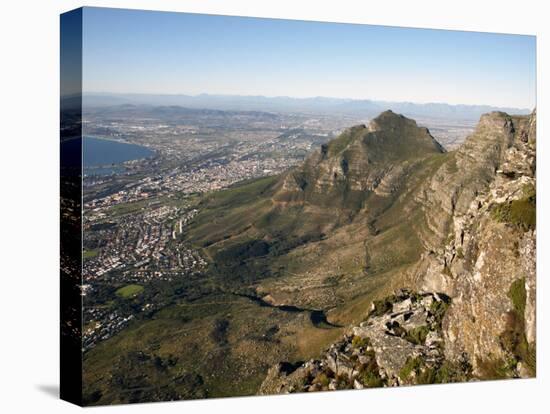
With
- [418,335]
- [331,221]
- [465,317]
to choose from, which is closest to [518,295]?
[465,317]

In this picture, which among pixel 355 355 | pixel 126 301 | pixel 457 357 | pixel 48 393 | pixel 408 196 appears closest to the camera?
pixel 48 393

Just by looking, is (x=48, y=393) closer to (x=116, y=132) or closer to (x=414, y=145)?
(x=116, y=132)

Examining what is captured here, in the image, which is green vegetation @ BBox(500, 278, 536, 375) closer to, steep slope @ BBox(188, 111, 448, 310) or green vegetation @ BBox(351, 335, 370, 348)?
green vegetation @ BBox(351, 335, 370, 348)

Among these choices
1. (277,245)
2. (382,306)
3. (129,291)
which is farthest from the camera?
(277,245)

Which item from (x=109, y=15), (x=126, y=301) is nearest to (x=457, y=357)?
(x=109, y=15)

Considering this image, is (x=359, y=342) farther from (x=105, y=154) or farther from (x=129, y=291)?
(x=129, y=291)

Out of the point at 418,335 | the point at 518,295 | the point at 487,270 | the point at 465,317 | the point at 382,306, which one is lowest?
the point at 382,306
